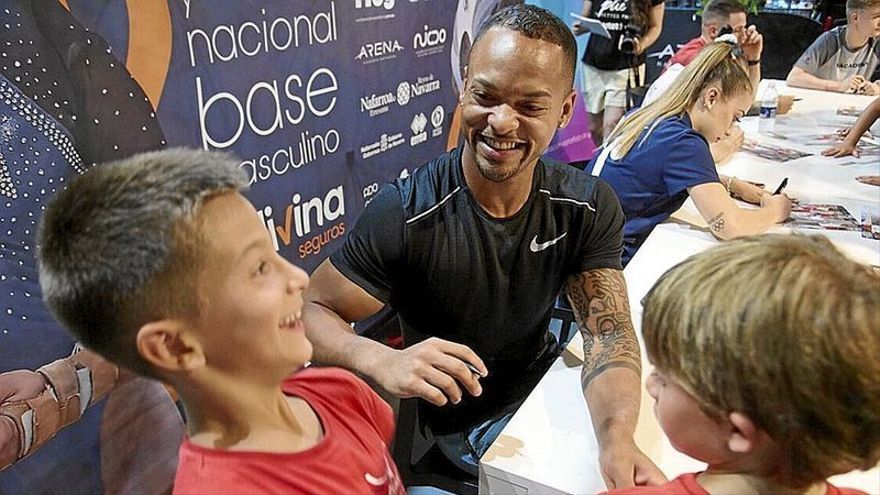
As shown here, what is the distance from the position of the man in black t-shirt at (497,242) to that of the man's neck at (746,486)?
1.44ft

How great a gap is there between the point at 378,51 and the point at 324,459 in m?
1.89

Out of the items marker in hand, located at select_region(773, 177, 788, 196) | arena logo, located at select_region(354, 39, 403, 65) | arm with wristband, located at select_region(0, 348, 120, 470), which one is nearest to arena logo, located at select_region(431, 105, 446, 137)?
arena logo, located at select_region(354, 39, 403, 65)

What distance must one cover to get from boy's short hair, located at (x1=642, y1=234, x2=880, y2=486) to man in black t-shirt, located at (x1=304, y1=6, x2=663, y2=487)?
1.74ft

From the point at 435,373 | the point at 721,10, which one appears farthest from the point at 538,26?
the point at 721,10

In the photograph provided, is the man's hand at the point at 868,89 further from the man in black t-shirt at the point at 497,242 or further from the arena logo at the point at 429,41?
the man in black t-shirt at the point at 497,242

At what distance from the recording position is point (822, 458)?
2.14 feet

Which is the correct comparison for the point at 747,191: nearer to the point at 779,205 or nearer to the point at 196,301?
the point at 779,205

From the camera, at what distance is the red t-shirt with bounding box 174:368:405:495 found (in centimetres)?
73

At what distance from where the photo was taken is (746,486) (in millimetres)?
719

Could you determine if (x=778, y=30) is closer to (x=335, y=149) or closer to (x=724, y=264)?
(x=335, y=149)

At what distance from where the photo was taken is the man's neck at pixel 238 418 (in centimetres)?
73

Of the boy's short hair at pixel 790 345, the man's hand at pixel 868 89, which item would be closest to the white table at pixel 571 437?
the boy's short hair at pixel 790 345

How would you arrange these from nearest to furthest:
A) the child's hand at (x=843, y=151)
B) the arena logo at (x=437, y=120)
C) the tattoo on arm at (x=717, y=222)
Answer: the tattoo on arm at (x=717, y=222)
the child's hand at (x=843, y=151)
the arena logo at (x=437, y=120)

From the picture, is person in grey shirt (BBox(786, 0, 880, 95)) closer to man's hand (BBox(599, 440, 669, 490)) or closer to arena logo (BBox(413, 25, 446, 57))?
arena logo (BBox(413, 25, 446, 57))
